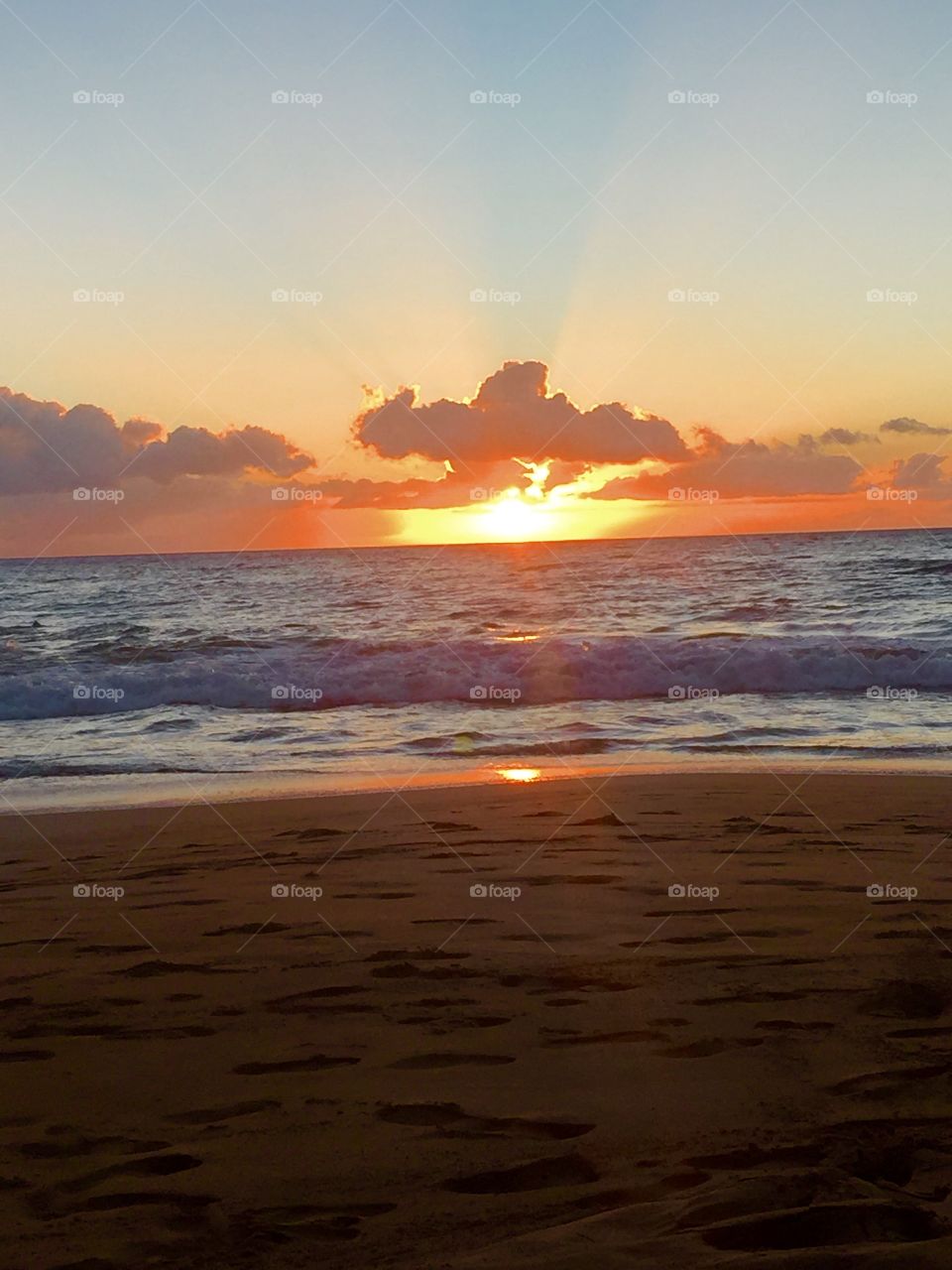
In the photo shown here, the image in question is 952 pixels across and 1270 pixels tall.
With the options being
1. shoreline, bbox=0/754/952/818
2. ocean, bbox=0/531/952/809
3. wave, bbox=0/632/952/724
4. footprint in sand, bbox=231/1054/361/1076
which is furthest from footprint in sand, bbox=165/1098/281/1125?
wave, bbox=0/632/952/724

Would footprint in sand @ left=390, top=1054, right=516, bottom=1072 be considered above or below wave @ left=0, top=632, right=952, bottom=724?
below

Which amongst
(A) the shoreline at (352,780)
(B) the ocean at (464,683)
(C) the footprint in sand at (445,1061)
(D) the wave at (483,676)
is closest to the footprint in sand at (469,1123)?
(C) the footprint in sand at (445,1061)

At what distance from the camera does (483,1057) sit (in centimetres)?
424

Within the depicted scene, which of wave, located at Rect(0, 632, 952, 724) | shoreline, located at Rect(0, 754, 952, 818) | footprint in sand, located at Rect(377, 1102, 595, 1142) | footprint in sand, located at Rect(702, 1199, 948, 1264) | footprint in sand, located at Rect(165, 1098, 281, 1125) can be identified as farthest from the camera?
wave, located at Rect(0, 632, 952, 724)

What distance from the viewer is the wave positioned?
18.4 m

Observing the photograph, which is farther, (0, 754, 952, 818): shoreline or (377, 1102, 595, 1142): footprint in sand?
(0, 754, 952, 818): shoreline

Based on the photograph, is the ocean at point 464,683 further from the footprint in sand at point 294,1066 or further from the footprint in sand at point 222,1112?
the footprint in sand at point 222,1112

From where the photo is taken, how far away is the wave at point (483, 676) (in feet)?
60.2

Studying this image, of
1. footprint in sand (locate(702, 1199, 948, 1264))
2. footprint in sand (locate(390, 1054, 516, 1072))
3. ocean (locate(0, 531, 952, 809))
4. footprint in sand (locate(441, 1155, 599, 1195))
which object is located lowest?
footprint in sand (locate(702, 1199, 948, 1264))

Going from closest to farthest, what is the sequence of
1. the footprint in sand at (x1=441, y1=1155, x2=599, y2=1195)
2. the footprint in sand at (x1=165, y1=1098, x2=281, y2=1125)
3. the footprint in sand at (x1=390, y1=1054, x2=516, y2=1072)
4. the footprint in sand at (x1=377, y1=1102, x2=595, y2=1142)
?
the footprint in sand at (x1=441, y1=1155, x2=599, y2=1195) < the footprint in sand at (x1=377, y1=1102, x2=595, y2=1142) < the footprint in sand at (x1=165, y1=1098, x2=281, y2=1125) < the footprint in sand at (x1=390, y1=1054, x2=516, y2=1072)

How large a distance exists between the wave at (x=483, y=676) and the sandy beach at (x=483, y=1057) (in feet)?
33.4

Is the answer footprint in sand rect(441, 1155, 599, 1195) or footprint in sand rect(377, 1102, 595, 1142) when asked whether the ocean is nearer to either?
footprint in sand rect(377, 1102, 595, 1142)

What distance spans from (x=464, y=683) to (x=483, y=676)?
2.29 feet

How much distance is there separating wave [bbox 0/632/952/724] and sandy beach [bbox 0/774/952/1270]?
10174 mm
